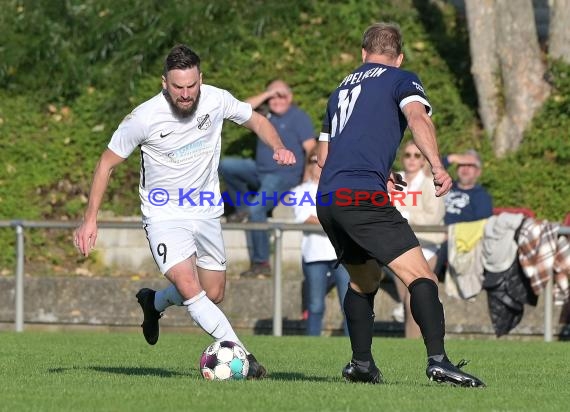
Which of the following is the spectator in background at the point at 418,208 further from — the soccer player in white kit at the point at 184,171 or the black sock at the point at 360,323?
the black sock at the point at 360,323

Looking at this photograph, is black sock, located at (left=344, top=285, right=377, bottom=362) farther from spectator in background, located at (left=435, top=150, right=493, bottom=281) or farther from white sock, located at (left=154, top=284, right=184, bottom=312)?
spectator in background, located at (left=435, top=150, right=493, bottom=281)

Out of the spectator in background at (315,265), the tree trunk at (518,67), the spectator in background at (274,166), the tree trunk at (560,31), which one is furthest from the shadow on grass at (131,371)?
the tree trunk at (560,31)

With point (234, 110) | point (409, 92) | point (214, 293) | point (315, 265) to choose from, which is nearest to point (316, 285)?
point (315, 265)

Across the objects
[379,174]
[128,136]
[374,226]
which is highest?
[128,136]

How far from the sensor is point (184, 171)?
9.58 m

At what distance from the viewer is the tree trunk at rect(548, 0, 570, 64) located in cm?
1834

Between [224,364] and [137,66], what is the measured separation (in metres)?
11.3

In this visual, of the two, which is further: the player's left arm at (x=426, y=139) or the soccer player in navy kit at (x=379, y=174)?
the soccer player in navy kit at (x=379, y=174)

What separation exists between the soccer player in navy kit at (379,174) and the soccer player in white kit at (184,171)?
2.80ft

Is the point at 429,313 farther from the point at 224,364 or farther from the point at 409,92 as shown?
the point at 224,364

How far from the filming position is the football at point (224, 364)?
9.00 metres

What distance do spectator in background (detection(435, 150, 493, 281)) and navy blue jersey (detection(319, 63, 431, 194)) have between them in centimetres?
662

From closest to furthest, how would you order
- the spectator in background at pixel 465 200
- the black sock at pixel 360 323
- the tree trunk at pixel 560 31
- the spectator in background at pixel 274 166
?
the black sock at pixel 360 323 < the spectator in background at pixel 465 200 < the spectator in background at pixel 274 166 < the tree trunk at pixel 560 31

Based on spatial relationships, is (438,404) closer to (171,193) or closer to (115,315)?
(171,193)
